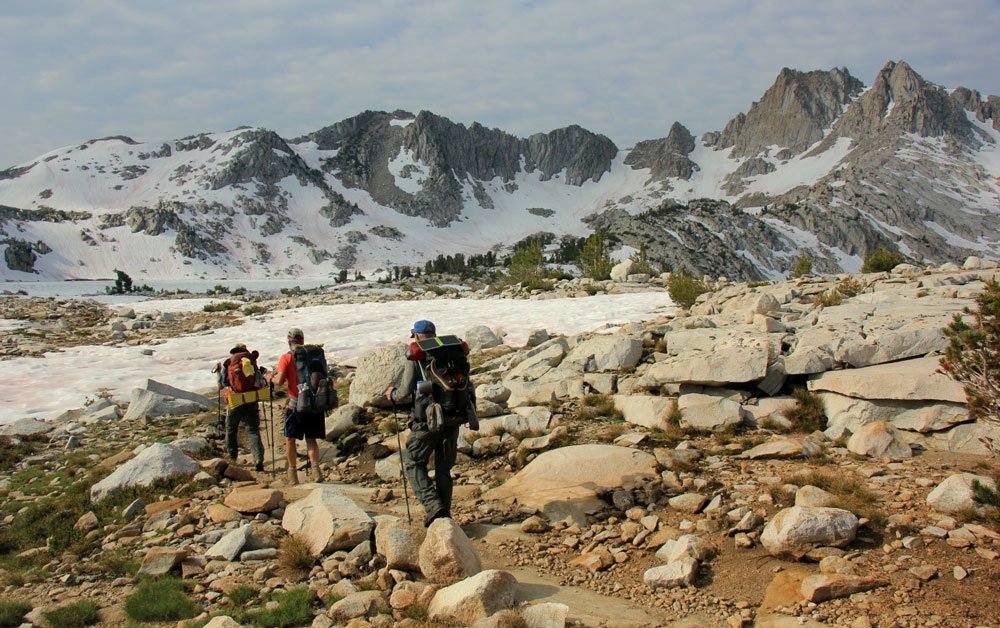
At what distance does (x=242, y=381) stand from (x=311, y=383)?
178 cm

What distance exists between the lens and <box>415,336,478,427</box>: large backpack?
7098mm

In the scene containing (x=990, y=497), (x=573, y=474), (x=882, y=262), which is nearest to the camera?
(x=990, y=497)

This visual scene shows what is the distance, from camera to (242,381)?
10828mm

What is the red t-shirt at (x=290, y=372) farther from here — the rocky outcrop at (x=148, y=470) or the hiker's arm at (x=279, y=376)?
the rocky outcrop at (x=148, y=470)

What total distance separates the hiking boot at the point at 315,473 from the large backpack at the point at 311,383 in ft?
2.89

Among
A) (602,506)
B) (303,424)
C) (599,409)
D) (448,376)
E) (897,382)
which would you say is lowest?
(602,506)

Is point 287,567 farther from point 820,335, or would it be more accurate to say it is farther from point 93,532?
point 820,335

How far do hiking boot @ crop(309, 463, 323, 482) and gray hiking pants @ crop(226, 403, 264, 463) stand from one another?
3.78ft

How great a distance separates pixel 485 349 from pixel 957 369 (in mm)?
13782

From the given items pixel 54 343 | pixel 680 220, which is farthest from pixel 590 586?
pixel 680 220

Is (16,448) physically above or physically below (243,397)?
below

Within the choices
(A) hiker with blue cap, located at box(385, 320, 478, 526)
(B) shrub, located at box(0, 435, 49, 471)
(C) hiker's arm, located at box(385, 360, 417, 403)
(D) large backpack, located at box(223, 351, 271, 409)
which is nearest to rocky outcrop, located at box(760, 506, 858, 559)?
(A) hiker with blue cap, located at box(385, 320, 478, 526)

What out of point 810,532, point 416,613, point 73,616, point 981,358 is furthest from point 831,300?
point 73,616

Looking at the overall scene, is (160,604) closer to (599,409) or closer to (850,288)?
(599,409)
